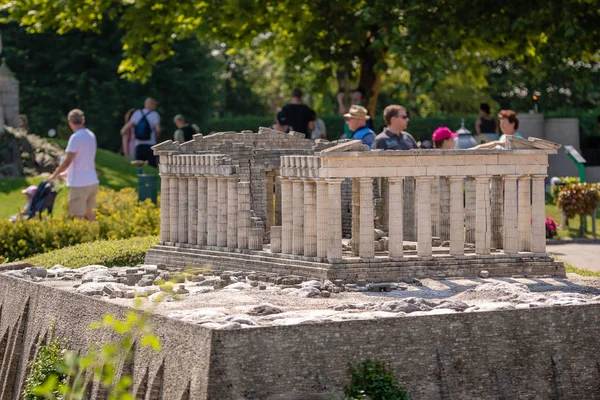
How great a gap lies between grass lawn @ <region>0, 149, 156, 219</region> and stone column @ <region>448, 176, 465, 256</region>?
12635 millimetres

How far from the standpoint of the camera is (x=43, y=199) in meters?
28.5

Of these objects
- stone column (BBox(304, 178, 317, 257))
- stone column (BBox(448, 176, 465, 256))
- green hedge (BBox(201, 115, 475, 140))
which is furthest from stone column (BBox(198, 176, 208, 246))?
green hedge (BBox(201, 115, 475, 140))

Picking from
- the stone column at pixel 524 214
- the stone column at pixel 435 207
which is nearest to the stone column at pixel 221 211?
the stone column at pixel 435 207

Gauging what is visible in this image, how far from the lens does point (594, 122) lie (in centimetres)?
5531

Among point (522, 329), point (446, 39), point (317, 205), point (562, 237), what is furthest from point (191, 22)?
point (522, 329)

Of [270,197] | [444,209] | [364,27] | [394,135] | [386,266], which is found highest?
[364,27]

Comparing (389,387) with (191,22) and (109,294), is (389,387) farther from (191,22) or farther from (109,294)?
(191,22)

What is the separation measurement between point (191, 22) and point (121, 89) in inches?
1001

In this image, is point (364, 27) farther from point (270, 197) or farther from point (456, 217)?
point (456, 217)

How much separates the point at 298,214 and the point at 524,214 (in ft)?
9.24

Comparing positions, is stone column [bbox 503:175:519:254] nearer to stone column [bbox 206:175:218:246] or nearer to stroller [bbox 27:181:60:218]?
stone column [bbox 206:175:218:246]

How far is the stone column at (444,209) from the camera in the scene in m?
21.2

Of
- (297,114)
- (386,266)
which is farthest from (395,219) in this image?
(297,114)

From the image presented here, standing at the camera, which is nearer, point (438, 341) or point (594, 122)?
point (438, 341)
